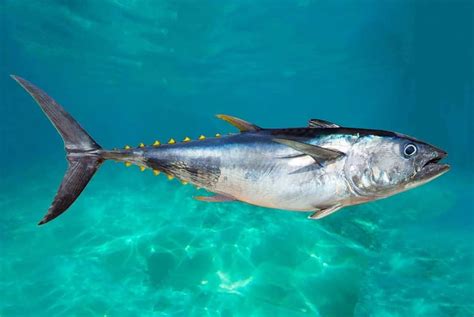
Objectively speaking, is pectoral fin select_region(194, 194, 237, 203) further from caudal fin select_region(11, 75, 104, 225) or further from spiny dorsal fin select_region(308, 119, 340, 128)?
caudal fin select_region(11, 75, 104, 225)

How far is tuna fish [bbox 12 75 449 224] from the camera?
1.32 m

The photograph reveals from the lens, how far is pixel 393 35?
25203mm

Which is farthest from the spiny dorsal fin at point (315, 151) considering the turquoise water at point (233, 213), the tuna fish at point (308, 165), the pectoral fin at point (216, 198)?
the turquoise water at point (233, 213)

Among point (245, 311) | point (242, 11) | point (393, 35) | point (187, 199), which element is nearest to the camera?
point (245, 311)

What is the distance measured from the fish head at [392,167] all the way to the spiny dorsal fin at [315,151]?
0.08m

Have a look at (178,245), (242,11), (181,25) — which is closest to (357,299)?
(178,245)

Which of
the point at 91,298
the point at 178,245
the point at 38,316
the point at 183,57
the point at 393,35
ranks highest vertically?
the point at 393,35

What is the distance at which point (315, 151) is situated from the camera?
1.27 meters

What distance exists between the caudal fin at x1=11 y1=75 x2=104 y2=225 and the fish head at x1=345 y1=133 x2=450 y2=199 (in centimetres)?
138

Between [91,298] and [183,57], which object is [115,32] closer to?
[183,57]

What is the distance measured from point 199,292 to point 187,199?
206 inches

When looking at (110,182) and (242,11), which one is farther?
(242,11)

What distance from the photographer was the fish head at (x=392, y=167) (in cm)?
131

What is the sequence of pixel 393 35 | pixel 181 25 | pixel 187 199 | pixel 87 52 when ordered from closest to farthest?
pixel 187 199
pixel 181 25
pixel 393 35
pixel 87 52
